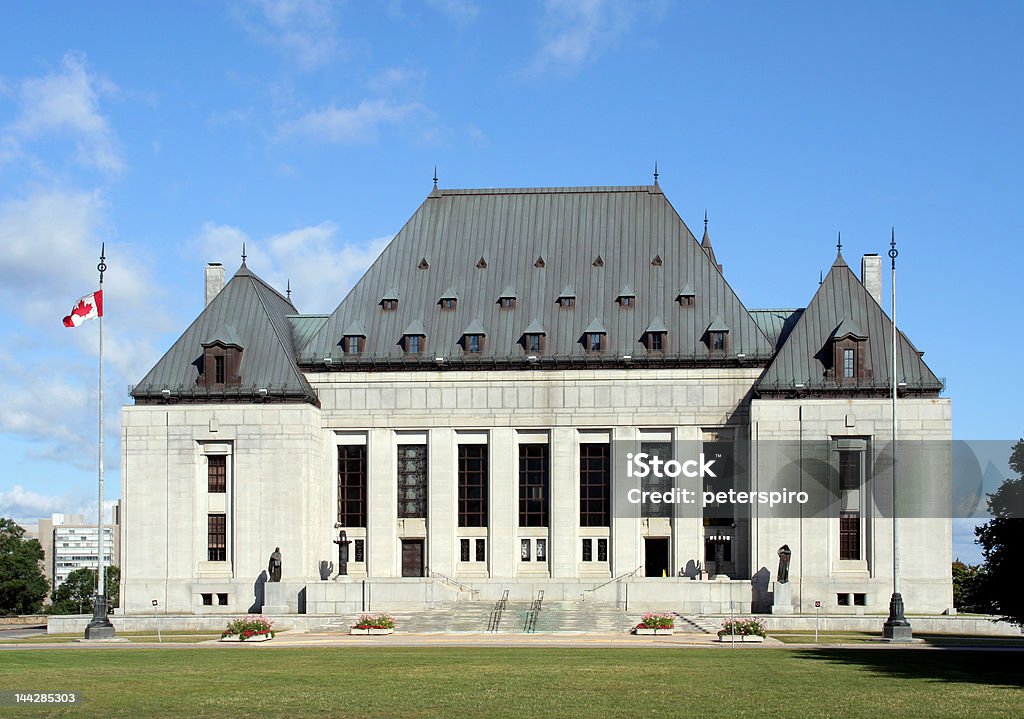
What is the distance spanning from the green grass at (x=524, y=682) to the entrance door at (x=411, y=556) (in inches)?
1125

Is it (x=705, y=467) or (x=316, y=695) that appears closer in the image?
(x=316, y=695)

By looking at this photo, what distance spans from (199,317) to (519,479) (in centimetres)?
2000

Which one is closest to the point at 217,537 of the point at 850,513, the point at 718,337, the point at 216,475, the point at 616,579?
the point at 216,475

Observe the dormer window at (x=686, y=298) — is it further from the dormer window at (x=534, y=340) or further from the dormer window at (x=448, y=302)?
the dormer window at (x=448, y=302)

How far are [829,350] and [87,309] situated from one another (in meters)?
37.0

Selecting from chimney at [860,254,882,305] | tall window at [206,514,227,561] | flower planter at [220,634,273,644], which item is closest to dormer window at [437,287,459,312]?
tall window at [206,514,227,561]

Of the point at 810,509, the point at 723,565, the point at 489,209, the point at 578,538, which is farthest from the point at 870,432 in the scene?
the point at 489,209

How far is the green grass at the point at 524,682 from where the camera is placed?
3069cm

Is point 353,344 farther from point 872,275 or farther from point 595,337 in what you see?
point 872,275

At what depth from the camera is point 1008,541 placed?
47.1 meters

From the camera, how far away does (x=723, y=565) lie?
3017 inches

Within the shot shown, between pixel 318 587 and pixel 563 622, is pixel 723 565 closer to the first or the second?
pixel 563 622

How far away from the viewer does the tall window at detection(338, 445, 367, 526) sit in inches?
3103

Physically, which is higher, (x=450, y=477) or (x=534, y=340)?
(x=534, y=340)
